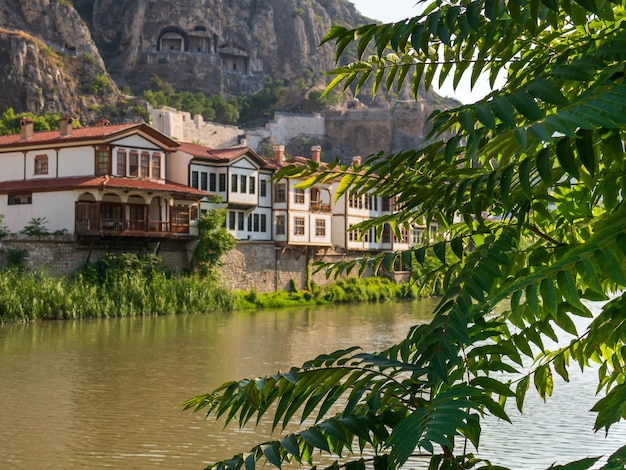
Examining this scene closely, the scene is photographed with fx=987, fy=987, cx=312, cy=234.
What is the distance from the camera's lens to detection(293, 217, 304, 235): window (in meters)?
54.8

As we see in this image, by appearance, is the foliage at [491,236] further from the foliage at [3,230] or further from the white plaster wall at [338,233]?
the white plaster wall at [338,233]

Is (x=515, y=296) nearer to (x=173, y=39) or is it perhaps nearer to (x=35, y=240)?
(x=35, y=240)

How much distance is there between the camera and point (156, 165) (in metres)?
47.2

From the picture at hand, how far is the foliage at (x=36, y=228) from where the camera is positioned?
41469 millimetres

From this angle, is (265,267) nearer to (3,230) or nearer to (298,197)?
(298,197)

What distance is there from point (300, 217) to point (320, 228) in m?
2.05

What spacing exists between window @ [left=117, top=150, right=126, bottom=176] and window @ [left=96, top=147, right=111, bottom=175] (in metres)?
0.50

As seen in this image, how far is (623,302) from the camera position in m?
3.39

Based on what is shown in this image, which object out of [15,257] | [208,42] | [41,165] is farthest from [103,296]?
[208,42]

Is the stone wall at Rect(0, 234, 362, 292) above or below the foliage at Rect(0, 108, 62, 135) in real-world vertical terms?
below

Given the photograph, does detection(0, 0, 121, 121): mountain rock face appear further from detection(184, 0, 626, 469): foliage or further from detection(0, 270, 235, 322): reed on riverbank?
detection(184, 0, 626, 469): foliage

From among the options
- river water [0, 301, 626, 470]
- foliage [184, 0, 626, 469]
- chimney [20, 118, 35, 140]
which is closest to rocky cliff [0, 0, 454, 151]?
chimney [20, 118, 35, 140]

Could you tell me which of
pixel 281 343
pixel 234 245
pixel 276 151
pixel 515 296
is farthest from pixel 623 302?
pixel 276 151

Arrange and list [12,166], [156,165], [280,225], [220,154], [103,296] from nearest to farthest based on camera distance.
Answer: [103,296]
[12,166]
[156,165]
[220,154]
[280,225]
